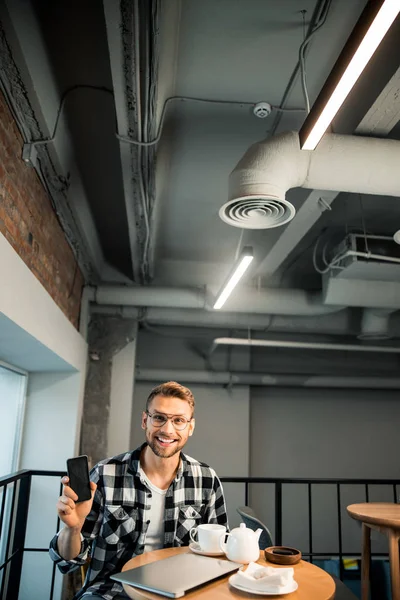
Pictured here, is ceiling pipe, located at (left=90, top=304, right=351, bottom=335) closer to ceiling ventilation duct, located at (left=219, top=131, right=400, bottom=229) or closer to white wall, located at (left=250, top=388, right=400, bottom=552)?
white wall, located at (left=250, top=388, right=400, bottom=552)

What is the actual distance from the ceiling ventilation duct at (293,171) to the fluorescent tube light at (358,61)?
49 cm

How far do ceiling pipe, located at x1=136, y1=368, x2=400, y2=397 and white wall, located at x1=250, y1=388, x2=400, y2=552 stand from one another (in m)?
0.53

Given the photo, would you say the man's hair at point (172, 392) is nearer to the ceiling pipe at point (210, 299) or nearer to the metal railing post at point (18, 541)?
the metal railing post at point (18, 541)

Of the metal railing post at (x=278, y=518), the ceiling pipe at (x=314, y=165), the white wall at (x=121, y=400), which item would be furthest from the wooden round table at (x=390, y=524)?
the white wall at (x=121, y=400)

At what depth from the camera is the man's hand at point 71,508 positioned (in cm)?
165

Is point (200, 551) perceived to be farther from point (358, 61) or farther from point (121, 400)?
point (121, 400)

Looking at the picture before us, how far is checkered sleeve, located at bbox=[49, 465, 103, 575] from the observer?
1.75 meters

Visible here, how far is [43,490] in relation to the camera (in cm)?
470

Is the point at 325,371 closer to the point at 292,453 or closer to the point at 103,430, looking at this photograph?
the point at 292,453

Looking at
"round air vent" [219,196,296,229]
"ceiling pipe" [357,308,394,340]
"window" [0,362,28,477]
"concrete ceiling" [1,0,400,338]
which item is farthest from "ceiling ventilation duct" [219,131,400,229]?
"ceiling pipe" [357,308,394,340]

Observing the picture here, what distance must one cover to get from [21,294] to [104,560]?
5.08 ft

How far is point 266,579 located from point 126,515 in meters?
0.65

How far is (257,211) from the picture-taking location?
2.60 metres

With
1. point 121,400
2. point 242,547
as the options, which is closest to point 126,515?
point 242,547
